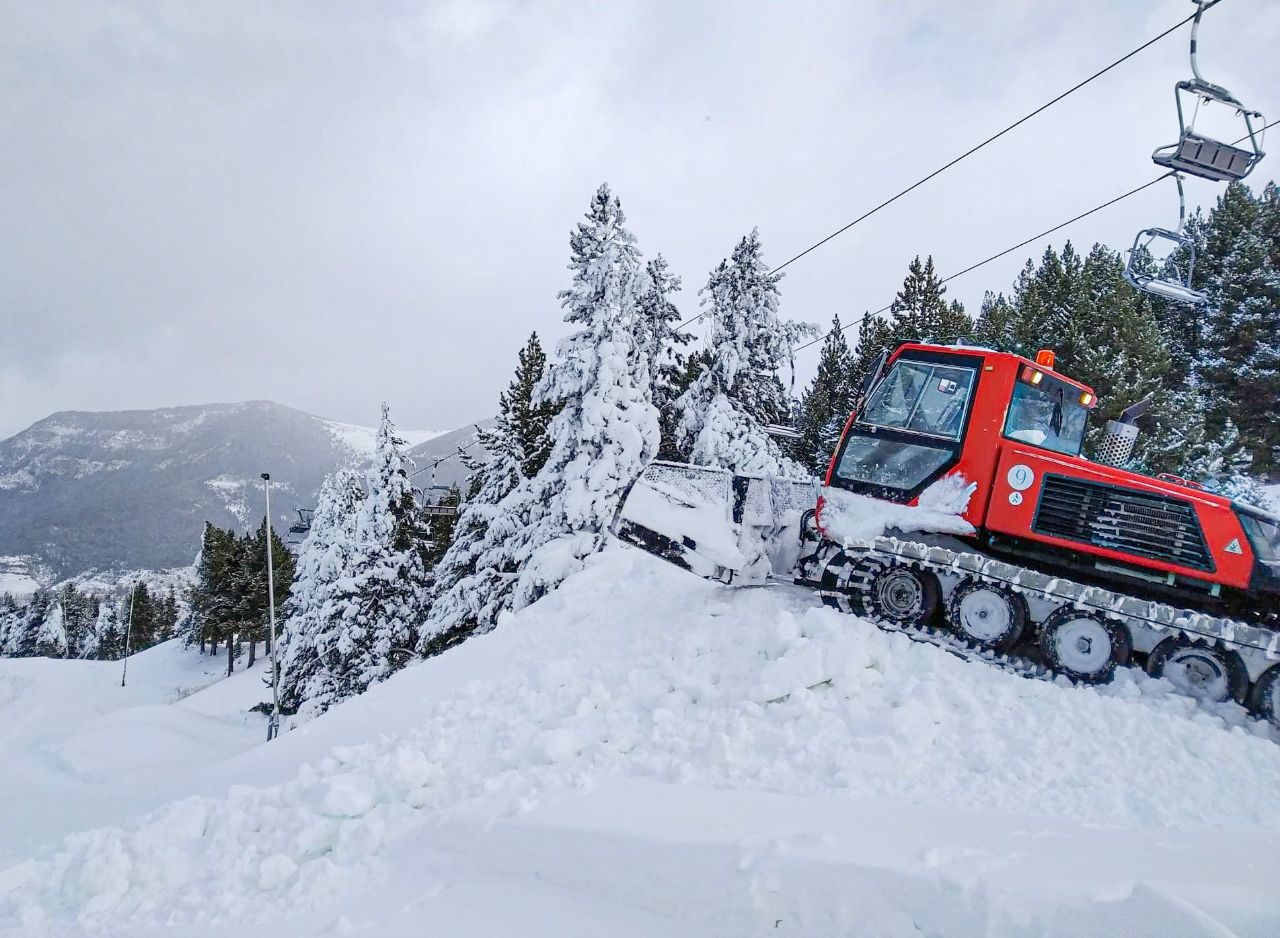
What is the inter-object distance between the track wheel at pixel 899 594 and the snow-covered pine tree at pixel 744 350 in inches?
519

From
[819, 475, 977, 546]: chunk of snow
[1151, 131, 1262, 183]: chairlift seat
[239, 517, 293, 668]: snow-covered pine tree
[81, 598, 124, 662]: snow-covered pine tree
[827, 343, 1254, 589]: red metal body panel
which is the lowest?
[81, 598, 124, 662]: snow-covered pine tree

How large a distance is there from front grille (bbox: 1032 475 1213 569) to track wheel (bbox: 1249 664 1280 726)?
106cm

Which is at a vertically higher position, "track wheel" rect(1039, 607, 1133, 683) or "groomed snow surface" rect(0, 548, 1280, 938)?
"track wheel" rect(1039, 607, 1133, 683)

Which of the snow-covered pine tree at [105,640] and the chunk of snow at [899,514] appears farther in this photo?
the snow-covered pine tree at [105,640]

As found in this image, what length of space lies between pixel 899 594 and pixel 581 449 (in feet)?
34.5

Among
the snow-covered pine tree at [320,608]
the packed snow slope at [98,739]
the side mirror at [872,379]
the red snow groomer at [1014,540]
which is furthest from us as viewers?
the snow-covered pine tree at [320,608]

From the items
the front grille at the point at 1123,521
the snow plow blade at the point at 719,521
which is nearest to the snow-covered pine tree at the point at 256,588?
the snow plow blade at the point at 719,521

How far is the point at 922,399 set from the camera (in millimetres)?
8117

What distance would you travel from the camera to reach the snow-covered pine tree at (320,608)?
24766 millimetres

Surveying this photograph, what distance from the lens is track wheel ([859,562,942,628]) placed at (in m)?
7.66

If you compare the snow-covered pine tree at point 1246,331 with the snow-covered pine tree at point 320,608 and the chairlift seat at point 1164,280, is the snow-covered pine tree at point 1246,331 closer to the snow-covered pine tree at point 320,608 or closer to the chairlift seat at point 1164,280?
the chairlift seat at point 1164,280

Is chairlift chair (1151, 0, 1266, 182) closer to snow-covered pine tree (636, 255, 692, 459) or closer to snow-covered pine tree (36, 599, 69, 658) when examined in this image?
snow-covered pine tree (636, 255, 692, 459)

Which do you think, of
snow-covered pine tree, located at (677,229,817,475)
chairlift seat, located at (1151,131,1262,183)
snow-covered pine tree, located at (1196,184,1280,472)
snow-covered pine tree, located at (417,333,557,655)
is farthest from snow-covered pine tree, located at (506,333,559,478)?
snow-covered pine tree, located at (1196,184,1280,472)

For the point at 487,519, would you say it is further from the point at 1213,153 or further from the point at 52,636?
the point at 52,636
